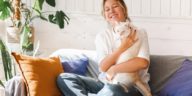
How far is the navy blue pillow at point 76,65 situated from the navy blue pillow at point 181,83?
2.16 ft

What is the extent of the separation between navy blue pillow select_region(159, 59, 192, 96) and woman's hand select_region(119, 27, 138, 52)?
441 millimetres

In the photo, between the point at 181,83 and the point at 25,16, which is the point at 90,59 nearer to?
the point at 181,83

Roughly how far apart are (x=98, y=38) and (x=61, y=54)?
0.53m

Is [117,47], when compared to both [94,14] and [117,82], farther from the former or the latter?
[94,14]

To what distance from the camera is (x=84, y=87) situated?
2582 mm

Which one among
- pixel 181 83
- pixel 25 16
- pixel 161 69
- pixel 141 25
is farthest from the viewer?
pixel 25 16

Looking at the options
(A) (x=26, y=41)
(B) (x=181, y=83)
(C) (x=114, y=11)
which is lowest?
(B) (x=181, y=83)

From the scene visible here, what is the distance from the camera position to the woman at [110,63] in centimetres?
247

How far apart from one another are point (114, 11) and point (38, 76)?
73cm

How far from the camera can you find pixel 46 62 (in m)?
2.67

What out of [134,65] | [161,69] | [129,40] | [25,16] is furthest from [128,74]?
[25,16]

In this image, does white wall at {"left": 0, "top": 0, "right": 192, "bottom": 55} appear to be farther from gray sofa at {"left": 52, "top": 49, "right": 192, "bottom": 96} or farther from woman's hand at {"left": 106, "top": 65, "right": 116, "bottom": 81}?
woman's hand at {"left": 106, "top": 65, "right": 116, "bottom": 81}

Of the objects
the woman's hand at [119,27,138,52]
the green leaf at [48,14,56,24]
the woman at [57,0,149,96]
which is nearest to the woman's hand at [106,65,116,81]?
the woman at [57,0,149,96]

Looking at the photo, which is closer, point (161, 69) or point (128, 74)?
point (128, 74)
